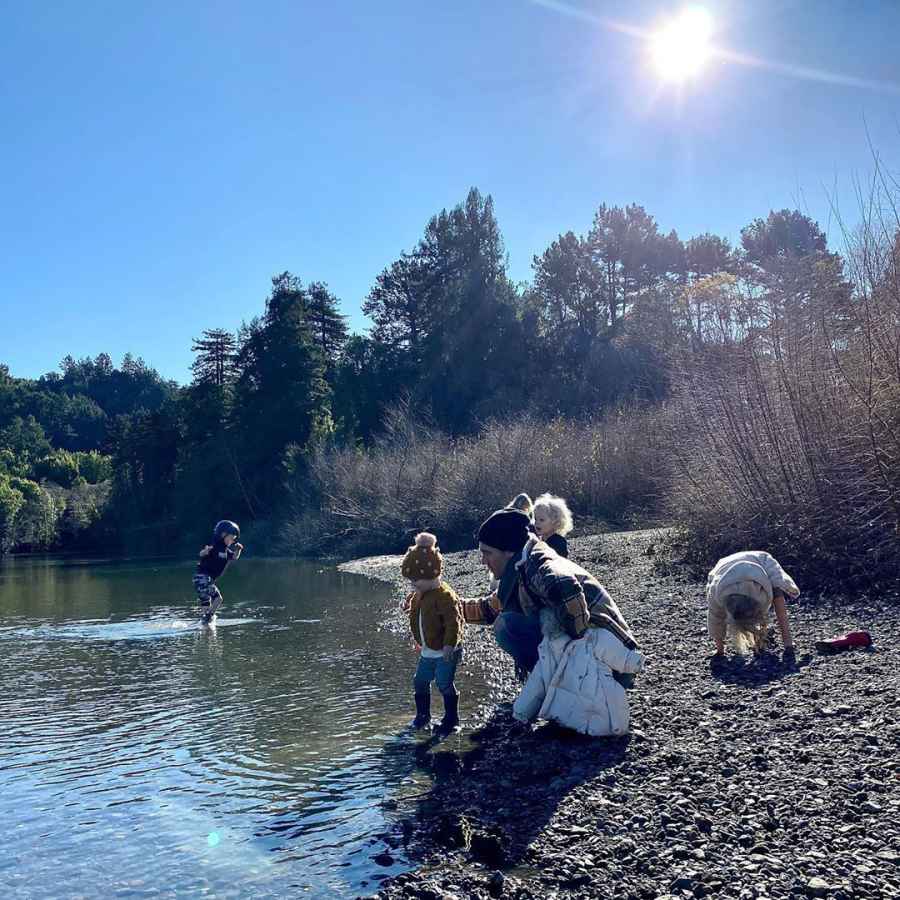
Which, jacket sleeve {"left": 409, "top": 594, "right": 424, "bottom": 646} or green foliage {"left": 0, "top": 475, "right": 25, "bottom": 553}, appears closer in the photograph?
jacket sleeve {"left": 409, "top": 594, "right": 424, "bottom": 646}

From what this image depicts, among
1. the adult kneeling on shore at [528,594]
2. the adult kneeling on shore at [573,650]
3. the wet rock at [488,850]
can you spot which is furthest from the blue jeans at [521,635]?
the wet rock at [488,850]

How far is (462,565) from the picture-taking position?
24844 millimetres

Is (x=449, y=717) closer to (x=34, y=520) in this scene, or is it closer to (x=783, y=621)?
(x=783, y=621)

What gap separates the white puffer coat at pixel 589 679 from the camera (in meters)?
6.74

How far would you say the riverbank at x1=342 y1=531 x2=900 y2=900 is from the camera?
14.9 feet

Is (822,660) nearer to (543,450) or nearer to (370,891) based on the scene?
(370,891)

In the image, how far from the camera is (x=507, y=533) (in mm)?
7621

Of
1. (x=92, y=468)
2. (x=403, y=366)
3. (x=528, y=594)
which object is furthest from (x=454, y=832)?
(x=92, y=468)

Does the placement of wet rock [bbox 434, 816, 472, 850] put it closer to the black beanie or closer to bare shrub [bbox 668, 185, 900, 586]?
the black beanie

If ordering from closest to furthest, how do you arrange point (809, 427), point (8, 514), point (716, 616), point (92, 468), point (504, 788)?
point (504, 788) → point (716, 616) → point (809, 427) → point (8, 514) → point (92, 468)

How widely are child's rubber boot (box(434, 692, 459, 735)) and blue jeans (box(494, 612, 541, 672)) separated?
0.69 metres

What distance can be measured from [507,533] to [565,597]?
3.67 feet

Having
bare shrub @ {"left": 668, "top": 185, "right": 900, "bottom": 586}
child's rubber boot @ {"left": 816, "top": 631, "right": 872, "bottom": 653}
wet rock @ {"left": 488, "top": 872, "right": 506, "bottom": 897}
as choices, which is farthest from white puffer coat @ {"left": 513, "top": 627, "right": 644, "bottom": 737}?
bare shrub @ {"left": 668, "top": 185, "right": 900, "bottom": 586}

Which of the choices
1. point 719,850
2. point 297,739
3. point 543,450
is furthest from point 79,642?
point 543,450
